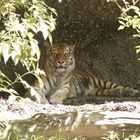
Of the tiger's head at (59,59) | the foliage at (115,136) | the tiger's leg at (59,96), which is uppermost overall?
the tiger's head at (59,59)

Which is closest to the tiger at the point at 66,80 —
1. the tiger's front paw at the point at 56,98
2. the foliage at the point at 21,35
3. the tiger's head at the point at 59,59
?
the tiger's head at the point at 59,59

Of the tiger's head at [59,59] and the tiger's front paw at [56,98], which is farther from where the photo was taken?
the tiger's head at [59,59]

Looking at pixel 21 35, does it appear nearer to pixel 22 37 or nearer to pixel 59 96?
pixel 22 37

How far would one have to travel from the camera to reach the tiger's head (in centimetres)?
631

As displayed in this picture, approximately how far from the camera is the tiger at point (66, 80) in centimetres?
623

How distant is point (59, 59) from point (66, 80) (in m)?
0.27

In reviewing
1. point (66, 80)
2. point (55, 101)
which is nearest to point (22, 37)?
point (55, 101)

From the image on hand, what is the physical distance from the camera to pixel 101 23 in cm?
668

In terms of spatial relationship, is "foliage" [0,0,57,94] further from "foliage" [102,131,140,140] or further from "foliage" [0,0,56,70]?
"foliage" [102,131,140,140]

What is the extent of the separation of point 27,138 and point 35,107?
852 millimetres

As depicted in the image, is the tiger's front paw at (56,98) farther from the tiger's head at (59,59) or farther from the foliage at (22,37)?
the foliage at (22,37)

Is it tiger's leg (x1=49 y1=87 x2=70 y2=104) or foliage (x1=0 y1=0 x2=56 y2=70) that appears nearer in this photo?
foliage (x1=0 y1=0 x2=56 y2=70)

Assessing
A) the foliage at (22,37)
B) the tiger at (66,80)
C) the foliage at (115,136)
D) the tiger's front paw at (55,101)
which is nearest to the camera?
the foliage at (22,37)

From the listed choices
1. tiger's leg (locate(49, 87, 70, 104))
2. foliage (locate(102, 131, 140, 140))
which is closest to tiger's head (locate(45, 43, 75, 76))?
tiger's leg (locate(49, 87, 70, 104))
